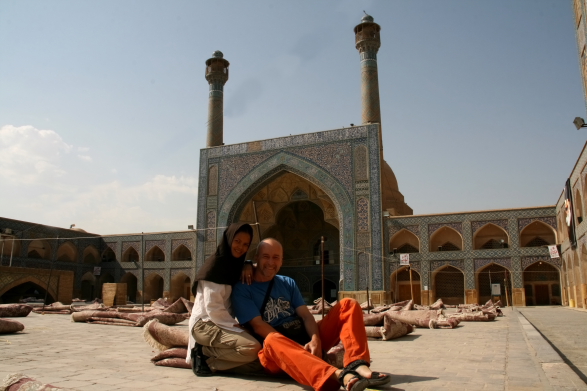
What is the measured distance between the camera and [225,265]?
278 cm

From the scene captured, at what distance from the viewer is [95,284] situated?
24391 millimetres

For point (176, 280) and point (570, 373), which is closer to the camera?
point (570, 373)

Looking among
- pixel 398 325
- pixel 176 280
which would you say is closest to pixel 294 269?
pixel 176 280

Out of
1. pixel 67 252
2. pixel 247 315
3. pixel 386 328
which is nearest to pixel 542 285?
pixel 386 328

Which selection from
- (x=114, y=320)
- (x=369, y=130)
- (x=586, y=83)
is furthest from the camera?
(x=369, y=130)

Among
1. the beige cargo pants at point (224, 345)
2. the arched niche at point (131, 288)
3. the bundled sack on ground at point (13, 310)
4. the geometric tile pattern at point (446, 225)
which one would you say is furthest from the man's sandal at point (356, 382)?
the arched niche at point (131, 288)

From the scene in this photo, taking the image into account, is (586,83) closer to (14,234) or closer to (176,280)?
(176,280)

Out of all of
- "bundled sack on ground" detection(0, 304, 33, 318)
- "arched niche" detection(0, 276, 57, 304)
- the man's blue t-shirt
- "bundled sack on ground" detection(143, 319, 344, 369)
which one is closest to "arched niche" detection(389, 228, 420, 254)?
"arched niche" detection(0, 276, 57, 304)

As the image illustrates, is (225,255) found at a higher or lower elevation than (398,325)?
higher

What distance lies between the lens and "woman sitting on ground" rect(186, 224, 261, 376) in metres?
2.71

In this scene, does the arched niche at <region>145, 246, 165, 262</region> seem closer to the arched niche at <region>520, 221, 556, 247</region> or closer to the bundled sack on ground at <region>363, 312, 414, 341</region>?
the arched niche at <region>520, 221, 556, 247</region>

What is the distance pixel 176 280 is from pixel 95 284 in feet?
16.7

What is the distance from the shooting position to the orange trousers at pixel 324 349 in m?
2.22

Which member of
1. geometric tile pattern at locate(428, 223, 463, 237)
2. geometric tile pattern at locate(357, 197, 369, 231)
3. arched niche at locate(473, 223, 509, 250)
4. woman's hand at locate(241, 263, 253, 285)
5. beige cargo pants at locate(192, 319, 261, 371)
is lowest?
beige cargo pants at locate(192, 319, 261, 371)
